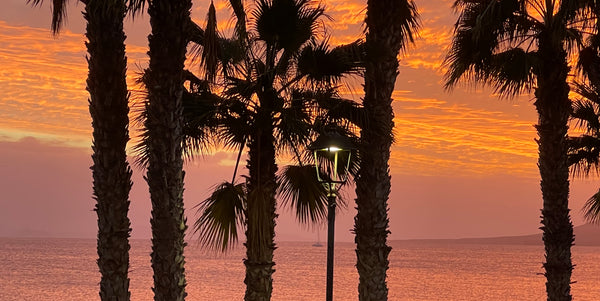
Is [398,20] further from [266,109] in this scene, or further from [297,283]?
[297,283]

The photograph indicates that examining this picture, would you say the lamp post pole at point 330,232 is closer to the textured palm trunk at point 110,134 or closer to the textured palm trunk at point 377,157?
the textured palm trunk at point 110,134

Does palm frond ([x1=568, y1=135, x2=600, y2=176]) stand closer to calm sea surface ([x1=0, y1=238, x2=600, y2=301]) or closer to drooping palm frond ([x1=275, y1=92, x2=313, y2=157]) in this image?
drooping palm frond ([x1=275, y1=92, x2=313, y2=157])

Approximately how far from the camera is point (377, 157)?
1812cm

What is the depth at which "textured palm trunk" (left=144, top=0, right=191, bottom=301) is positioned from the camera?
15.7 meters

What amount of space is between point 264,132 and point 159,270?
11.2 feet

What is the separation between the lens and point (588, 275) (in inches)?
5344

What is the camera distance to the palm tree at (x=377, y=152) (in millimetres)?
18109

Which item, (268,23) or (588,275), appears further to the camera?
(588,275)

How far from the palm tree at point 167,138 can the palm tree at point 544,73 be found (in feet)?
22.4

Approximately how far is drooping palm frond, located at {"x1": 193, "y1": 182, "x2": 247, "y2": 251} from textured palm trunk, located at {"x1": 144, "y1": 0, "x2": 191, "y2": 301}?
51 centimetres

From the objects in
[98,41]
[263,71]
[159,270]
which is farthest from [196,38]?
[159,270]

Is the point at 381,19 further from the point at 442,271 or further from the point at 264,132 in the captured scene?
the point at 442,271

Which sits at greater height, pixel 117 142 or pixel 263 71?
pixel 263 71

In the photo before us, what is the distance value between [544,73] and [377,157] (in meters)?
4.41
